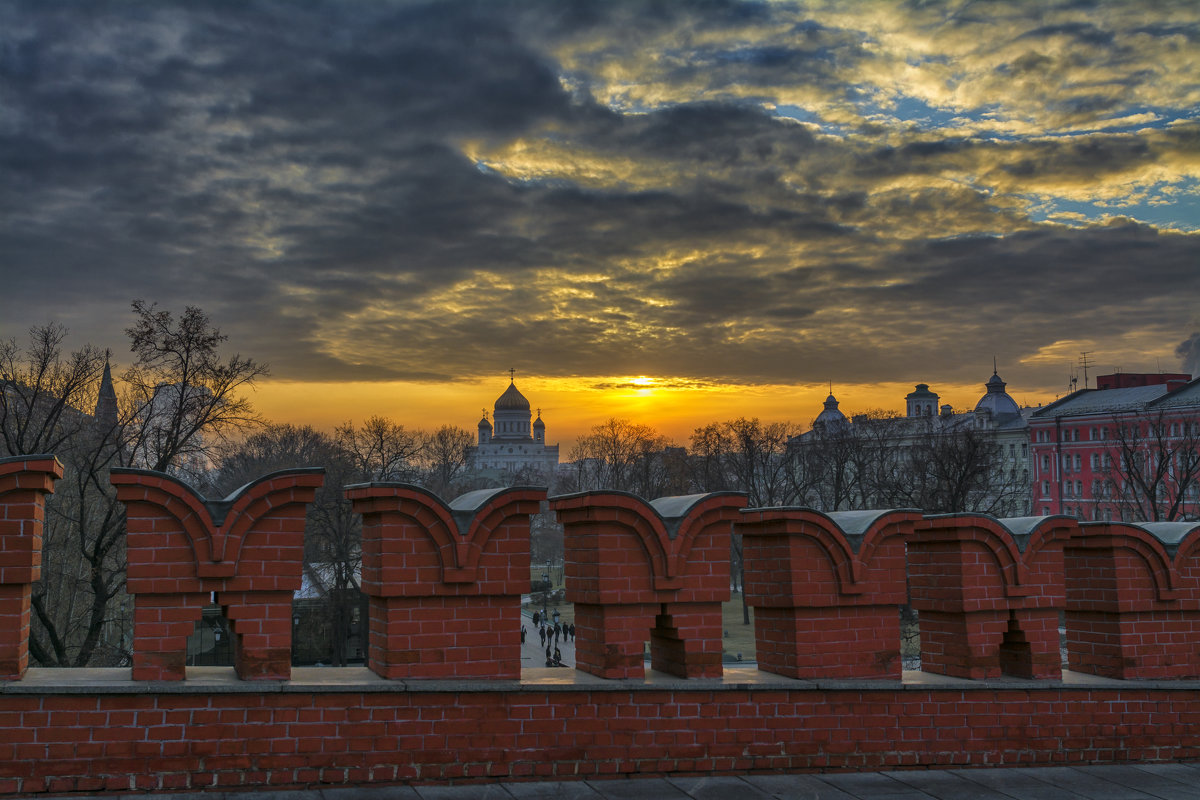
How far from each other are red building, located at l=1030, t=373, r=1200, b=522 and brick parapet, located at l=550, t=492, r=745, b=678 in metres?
54.2

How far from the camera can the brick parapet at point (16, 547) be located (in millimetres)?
5012

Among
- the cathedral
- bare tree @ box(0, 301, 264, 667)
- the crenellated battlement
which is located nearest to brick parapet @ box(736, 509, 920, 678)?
the crenellated battlement

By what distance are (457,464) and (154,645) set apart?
75281mm

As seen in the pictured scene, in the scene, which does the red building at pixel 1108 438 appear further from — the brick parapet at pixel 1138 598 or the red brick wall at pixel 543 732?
the red brick wall at pixel 543 732

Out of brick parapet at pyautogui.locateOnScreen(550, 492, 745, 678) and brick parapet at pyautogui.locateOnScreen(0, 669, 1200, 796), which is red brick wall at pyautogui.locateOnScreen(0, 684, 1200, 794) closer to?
brick parapet at pyautogui.locateOnScreen(0, 669, 1200, 796)

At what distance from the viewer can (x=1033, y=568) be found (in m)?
6.98

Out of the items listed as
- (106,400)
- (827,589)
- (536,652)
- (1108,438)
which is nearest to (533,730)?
(827,589)

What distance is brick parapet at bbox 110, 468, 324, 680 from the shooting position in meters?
5.18

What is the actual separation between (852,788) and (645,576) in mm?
1725

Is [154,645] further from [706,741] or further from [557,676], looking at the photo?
[706,741]

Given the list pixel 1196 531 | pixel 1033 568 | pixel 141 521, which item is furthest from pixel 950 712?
pixel 141 521

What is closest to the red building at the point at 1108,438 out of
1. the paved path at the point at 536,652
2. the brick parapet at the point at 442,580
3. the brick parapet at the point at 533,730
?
the paved path at the point at 536,652

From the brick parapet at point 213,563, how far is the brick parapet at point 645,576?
1.61 m

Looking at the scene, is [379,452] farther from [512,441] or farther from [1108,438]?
[512,441]
